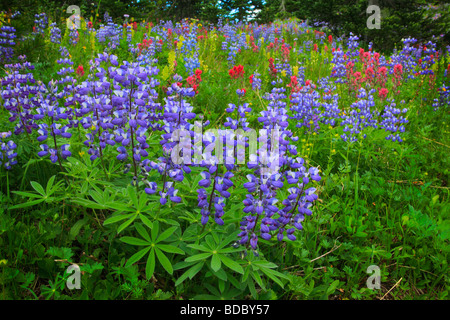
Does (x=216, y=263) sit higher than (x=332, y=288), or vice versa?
(x=216, y=263)

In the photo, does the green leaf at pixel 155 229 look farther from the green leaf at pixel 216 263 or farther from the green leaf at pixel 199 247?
the green leaf at pixel 216 263

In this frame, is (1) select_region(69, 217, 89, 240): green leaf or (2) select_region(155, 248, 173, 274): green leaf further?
(1) select_region(69, 217, 89, 240): green leaf

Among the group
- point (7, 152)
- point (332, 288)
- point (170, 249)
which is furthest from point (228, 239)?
point (7, 152)

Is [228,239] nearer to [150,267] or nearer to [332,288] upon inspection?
[150,267]

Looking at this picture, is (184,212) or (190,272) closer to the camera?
(190,272)

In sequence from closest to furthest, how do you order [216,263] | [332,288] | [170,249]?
[216,263] → [170,249] → [332,288]

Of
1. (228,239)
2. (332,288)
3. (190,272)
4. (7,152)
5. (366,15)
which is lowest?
(332,288)

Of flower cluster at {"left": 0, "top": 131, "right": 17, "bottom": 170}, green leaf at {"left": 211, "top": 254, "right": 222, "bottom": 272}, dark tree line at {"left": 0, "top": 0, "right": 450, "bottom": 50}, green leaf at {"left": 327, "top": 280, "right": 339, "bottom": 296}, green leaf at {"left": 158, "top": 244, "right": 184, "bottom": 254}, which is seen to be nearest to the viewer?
green leaf at {"left": 211, "top": 254, "right": 222, "bottom": 272}

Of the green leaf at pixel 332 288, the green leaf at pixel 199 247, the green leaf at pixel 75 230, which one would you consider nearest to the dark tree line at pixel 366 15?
the green leaf at pixel 75 230

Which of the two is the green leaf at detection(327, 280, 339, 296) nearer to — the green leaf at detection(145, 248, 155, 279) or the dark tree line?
the green leaf at detection(145, 248, 155, 279)

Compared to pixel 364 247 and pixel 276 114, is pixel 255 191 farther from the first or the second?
pixel 364 247

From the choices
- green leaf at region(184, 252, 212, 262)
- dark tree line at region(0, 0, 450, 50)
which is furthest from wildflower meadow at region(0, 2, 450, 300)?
dark tree line at region(0, 0, 450, 50)

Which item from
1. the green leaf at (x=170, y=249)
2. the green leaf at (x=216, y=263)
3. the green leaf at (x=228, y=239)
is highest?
the green leaf at (x=228, y=239)
